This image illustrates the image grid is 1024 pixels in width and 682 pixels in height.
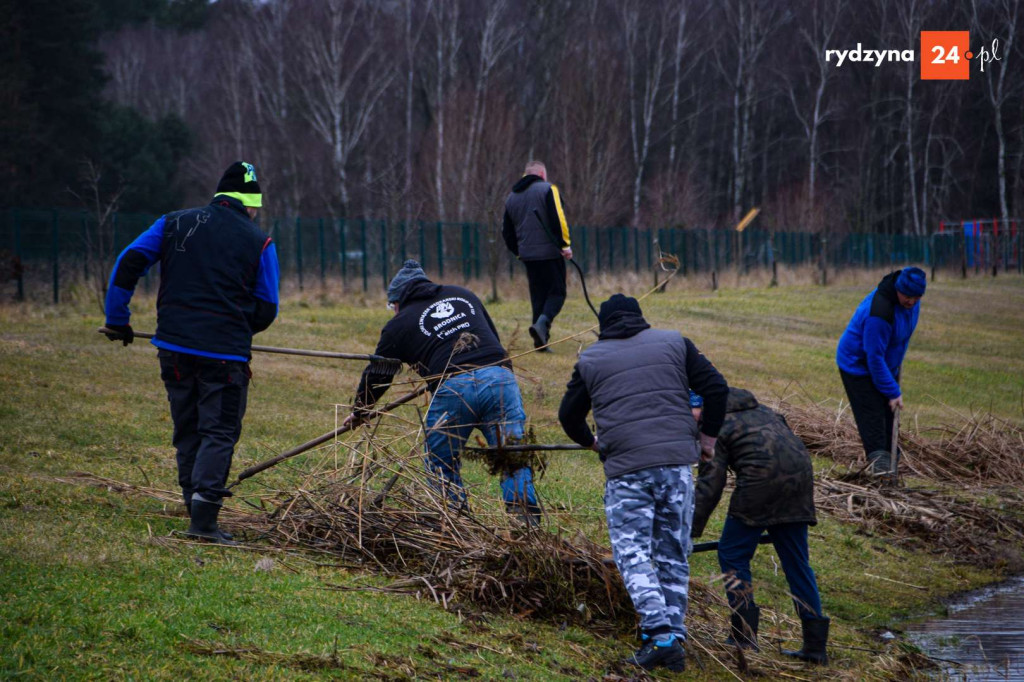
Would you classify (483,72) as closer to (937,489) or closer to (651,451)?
(937,489)

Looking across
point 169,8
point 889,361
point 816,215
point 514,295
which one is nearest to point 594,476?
point 889,361

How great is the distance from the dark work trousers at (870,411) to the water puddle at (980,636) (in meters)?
1.68

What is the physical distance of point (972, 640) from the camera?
692 centimetres

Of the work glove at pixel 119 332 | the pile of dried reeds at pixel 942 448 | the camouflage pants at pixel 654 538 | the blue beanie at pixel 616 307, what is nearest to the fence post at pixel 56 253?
the pile of dried reeds at pixel 942 448

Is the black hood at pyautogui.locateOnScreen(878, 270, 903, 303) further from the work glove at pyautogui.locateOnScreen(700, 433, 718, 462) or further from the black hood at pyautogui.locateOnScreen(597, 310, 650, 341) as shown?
the black hood at pyautogui.locateOnScreen(597, 310, 650, 341)

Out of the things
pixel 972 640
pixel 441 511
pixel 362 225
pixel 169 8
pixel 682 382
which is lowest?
pixel 972 640

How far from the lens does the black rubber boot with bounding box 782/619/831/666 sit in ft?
19.5

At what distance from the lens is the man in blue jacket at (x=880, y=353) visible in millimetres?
9094

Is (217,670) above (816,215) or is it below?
below

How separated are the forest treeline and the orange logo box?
67 cm

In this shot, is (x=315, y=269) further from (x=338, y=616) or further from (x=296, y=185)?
(x=338, y=616)

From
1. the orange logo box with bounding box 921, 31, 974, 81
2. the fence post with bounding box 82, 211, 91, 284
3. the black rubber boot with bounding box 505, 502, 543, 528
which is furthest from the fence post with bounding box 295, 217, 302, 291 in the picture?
the orange logo box with bounding box 921, 31, 974, 81

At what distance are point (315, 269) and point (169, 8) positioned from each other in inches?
1526

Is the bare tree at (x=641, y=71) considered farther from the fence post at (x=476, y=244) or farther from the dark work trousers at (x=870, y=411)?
the dark work trousers at (x=870, y=411)
